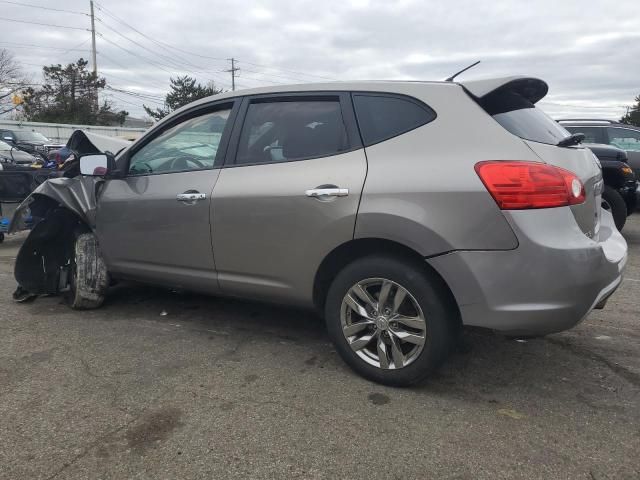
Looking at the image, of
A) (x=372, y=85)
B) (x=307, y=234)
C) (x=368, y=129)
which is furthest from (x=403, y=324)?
(x=372, y=85)

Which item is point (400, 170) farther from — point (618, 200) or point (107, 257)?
point (618, 200)

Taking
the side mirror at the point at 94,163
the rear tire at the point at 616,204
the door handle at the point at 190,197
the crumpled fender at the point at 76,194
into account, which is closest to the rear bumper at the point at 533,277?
the door handle at the point at 190,197

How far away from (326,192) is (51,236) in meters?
3.00

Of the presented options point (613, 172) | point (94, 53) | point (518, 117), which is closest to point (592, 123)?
point (613, 172)

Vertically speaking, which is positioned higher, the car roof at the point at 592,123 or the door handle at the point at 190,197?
the car roof at the point at 592,123

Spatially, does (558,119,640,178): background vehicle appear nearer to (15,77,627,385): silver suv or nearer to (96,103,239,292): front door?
(15,77,627,385): silver suv

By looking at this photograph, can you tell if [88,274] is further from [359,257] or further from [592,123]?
[592,123]

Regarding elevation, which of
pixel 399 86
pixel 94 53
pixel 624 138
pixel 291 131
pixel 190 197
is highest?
pixel 94 53

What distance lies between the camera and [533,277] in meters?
2.52

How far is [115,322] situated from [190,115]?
1.75 metres

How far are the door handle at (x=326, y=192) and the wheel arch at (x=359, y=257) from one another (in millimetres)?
273

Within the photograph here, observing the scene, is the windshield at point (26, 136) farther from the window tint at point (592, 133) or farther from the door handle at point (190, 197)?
the door handle at point (190, 197)

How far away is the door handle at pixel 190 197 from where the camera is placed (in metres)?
3.55

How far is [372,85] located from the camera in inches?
123
